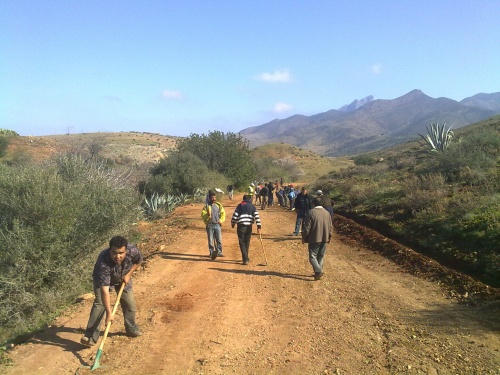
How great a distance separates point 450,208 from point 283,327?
8.48m

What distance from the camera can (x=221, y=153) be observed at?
3691cm

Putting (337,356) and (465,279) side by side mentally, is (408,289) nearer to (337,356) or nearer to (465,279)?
(465,279)

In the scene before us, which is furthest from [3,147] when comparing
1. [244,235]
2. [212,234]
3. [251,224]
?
[251,224]

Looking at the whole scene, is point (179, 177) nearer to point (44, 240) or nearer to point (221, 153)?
point (221, 153)

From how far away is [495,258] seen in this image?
28.0ft

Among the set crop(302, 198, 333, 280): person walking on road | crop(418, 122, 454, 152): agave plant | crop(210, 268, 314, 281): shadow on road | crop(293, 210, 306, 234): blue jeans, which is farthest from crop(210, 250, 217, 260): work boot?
crop(418, 122, 454, 152): agave plant

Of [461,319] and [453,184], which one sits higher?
[453,184]

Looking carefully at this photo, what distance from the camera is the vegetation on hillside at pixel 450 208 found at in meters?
9.42

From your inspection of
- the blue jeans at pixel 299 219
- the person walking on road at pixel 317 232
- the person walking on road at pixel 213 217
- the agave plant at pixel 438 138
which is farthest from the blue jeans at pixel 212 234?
the agave plant at pixel 438 138

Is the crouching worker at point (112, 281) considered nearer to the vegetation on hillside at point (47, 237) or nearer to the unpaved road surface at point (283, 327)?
the unpaved road surface at point (283, 327)

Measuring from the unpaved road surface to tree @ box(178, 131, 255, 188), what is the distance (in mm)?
26492

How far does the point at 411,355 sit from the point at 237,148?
33.8 metres

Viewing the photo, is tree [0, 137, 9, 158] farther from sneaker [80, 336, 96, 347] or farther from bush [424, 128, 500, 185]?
sneaker [80, 336, 96, 347]

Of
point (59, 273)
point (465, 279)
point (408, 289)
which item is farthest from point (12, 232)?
point (465, 279)
